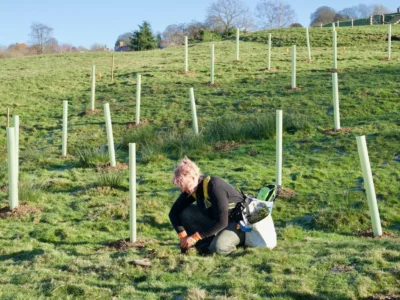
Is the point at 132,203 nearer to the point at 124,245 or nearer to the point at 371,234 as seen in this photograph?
the point at 124,245

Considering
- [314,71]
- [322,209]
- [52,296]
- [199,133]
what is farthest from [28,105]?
[52,296]

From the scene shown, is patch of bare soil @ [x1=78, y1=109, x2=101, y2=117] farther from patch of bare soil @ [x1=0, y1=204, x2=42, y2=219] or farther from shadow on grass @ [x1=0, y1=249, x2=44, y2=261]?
shadow on grass @ [x1=0, y1=249, x2=44, y2=261]

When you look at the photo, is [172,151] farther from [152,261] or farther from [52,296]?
[52,296]

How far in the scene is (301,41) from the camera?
36219 millimetres

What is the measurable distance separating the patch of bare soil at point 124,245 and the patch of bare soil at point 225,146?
16.9 ft

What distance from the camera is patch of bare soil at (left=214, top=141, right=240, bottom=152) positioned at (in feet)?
38.9

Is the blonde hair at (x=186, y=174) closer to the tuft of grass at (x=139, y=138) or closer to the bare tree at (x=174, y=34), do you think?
the tuft of grass at (x=139, y=138)

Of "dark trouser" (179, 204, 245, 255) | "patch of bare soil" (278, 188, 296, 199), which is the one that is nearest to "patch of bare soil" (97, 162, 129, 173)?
"patch of bare soil" (278, 188, 296, 199)

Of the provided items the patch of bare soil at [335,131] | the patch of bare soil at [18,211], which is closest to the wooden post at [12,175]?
the patch of bare soil at [18,211]

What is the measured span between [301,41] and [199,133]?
2556cm

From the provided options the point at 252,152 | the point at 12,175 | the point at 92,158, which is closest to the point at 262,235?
the point at 12,175

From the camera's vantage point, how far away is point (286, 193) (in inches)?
350

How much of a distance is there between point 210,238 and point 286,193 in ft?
10.4

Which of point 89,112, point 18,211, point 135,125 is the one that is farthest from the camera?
point 89,112
